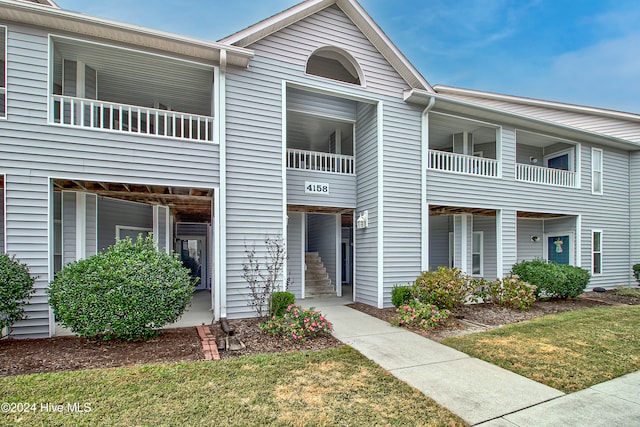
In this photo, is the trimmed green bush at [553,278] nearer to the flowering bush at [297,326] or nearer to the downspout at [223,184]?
the flowering bush at [297,326]

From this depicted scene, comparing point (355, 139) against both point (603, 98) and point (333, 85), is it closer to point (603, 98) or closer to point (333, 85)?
point (333, 85)

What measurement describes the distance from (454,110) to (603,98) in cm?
5678

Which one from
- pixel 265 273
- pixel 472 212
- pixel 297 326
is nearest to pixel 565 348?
pixel 297 326

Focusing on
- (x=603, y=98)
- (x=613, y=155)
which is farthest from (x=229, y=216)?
(x=603, y=98)

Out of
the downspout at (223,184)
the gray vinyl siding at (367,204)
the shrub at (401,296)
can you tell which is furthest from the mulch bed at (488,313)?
the downspout at (223,184)

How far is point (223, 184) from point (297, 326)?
136 inches

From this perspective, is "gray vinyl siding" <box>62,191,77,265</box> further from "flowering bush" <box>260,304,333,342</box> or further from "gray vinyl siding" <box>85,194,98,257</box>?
"flowering bush" <box>260,304,333,342</box>

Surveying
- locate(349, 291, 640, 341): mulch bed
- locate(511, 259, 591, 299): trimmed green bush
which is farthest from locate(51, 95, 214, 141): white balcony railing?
locate(511, 259, 591, 299): trimmed green bush

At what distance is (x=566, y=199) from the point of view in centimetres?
1223

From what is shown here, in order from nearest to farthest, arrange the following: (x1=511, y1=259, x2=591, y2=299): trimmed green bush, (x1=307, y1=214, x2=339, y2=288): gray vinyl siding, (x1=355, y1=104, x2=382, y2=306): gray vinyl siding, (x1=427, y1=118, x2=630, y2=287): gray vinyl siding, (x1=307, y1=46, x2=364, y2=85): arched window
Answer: (x1=355, y1=104, x2=382, y2=306): gray vinyl siding → (x1=307, y1=46, x2=364, y2=85): arched window → (x1=511, y1=259, x2=591, y2=299): trimmed green bush → (x1=427, y1=118, x2=630, y2=287): gray vinyl siding → (x1=307, y1=214, x2=339, y2=288): gray vinyl siding

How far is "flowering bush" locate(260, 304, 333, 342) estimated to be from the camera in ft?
19.6

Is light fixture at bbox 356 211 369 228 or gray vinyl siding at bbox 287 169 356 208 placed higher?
gray vinyl siding at bbox 287 169 356 208

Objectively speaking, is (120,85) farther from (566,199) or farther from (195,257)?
(566,199)

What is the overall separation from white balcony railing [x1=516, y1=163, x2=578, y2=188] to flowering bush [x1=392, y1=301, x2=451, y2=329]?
22.4ft
